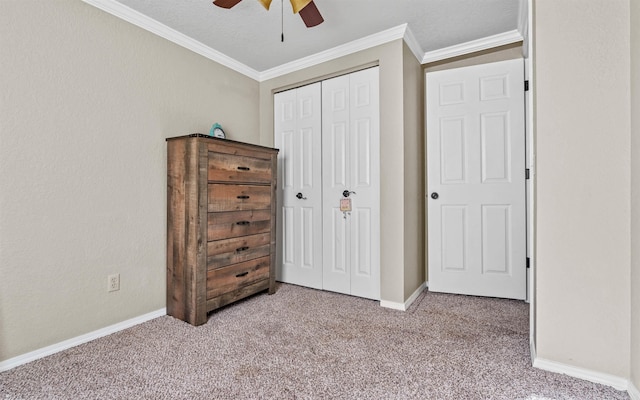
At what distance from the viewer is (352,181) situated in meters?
2.83

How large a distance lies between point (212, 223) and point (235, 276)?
49 cm

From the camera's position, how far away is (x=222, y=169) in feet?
7.80

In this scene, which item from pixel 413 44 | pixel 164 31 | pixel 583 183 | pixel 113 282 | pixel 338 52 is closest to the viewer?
pixel 583 183

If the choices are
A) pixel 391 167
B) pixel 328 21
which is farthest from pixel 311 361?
pixel 328 21

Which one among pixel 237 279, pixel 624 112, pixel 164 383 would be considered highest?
pixel 624 112

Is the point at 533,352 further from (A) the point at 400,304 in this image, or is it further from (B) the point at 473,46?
(B) the point at 473,46

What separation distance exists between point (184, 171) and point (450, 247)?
7.60ft

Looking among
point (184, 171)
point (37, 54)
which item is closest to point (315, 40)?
point (184, 171)

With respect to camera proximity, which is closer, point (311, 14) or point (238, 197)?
point (311, 14)

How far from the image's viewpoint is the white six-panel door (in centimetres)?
266

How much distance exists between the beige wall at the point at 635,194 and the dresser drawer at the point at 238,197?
7.52ft

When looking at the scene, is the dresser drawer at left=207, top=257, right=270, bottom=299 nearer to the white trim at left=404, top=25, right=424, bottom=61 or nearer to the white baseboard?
the white baseboard

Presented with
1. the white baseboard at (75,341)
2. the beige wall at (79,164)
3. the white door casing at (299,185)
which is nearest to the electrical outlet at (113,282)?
the beige wall at (79,164)

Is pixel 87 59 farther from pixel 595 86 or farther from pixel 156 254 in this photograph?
pixel 595 86
